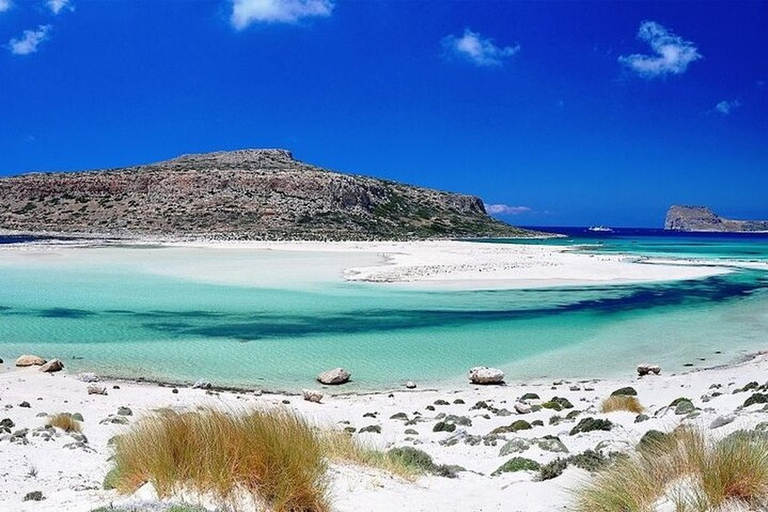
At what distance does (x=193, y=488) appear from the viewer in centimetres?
554

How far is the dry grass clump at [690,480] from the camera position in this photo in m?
4.93

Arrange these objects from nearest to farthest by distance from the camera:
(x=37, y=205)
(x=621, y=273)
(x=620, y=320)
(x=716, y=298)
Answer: (x=620, y=320) → (x=716, y=298) → (x=621, y=273) → (x=37, y=205)

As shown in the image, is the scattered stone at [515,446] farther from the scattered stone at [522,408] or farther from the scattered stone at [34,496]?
the scattered stone at [34,496]

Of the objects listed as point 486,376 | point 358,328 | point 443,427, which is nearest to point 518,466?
point 443,427

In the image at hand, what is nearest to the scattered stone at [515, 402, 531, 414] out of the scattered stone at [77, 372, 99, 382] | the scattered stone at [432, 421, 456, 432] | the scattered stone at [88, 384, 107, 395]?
the scattered stone at [432, 421, 456, 432]

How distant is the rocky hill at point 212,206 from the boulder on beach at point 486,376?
6686 cm

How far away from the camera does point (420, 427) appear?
1067cm

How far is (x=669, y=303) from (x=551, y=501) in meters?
24.6

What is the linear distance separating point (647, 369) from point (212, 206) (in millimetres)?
88220

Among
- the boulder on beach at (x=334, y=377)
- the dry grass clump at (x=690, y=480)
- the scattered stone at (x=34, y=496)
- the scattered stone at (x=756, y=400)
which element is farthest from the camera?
the boulder on beach at (x=334, y=377)

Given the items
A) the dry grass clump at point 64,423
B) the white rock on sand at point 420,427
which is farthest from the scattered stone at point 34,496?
Result: the dry grass clump at point 64,423

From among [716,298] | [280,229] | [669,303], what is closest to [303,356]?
[669,303]

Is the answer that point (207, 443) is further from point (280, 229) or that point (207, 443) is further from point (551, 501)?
point (280, 229)

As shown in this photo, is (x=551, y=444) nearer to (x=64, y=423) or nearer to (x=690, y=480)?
(x=690, y=480)
